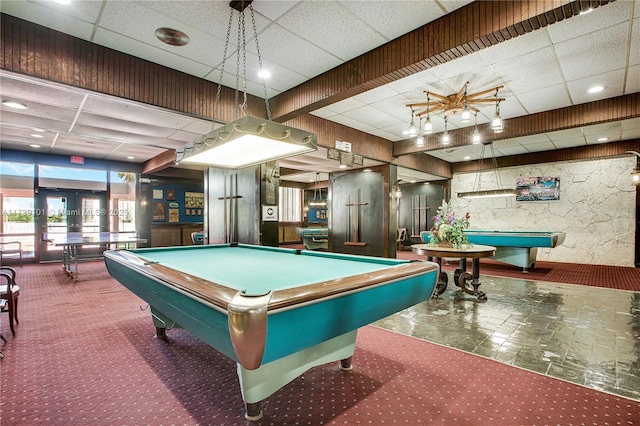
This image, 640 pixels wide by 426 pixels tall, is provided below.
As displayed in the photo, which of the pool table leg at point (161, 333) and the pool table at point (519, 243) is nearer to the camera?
the pool table leg at point (161, 333)

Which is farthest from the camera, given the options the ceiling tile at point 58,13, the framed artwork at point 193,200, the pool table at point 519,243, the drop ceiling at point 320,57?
the framed artwork at point 193,200

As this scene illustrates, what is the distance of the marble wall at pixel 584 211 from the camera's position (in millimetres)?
7844

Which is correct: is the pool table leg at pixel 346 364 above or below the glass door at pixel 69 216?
below

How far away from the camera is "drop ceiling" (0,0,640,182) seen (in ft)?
9.09

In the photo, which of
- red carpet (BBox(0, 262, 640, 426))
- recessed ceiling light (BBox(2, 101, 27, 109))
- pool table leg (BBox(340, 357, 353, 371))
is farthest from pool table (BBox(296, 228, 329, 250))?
pool table leg (BBox(340, 357, 353, 371))

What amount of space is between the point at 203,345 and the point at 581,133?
8.65 meters

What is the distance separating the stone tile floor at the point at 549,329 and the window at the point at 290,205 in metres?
10.5

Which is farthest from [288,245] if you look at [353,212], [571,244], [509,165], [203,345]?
[203,345]

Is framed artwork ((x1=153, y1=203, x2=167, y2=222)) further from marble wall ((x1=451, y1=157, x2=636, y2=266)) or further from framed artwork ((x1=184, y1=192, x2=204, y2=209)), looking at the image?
marble wall ((x1=451, y1=157, x2=636, y2=266))

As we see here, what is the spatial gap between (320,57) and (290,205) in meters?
11.7

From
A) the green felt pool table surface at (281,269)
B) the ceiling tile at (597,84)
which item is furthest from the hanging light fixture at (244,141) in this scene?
the ceiling tile at (597,84)

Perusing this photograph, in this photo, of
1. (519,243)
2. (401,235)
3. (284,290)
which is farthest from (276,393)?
(401,235)

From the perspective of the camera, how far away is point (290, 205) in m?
15.1

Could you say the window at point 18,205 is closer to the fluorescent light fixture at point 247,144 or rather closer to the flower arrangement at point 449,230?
the fluorescent light fixture at point 247,144
